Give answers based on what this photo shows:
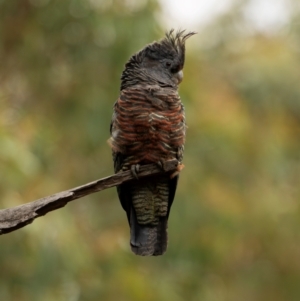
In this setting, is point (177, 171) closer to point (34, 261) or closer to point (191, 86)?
point (34, 261)

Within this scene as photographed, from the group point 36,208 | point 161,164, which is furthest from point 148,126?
point 36,208

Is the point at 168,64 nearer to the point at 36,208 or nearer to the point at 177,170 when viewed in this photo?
the point at 177,170

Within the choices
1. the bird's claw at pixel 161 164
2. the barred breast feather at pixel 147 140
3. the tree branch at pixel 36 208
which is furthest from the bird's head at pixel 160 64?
the tree branch at pixel 36 208

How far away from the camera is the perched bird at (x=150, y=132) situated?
18.1ft

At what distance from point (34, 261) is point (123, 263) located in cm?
147

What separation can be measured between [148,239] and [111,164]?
17.2 ft

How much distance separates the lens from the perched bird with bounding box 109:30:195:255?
18.1 ft

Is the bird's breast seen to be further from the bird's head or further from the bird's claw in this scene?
the bird's head

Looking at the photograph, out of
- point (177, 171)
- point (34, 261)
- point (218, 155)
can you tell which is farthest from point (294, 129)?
point (177, 171)

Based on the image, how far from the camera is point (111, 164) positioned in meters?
10.9

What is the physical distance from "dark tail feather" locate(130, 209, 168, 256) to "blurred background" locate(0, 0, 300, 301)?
2.13 meters

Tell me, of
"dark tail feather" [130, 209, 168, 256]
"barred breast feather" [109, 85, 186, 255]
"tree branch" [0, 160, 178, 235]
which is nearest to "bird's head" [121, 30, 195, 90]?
"barred breast feather" [109, 85, 186, 255]

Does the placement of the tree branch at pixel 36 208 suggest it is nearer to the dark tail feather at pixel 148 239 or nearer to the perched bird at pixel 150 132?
the perched bird at pixel 150 132

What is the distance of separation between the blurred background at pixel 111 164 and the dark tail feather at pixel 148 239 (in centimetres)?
213
